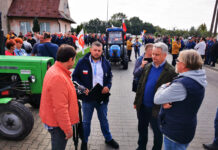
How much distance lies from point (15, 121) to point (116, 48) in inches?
335

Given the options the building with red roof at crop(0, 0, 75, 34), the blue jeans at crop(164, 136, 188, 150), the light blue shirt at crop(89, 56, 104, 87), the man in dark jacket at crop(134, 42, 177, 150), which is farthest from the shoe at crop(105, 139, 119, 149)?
the building with red roof at crop(0, 0, 75, 34)

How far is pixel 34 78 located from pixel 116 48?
7.90 m

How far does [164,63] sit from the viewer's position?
259 cm

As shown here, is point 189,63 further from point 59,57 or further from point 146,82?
point 59,57

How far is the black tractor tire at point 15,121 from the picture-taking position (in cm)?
328

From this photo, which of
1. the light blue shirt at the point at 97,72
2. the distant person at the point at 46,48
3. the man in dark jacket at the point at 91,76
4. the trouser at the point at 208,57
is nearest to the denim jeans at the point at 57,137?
the man in dark jacket at the point at 91,76

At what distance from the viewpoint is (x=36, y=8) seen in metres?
25.9

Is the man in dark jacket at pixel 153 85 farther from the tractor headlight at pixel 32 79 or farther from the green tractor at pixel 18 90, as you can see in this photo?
the tractor headlight at pixel 32 79

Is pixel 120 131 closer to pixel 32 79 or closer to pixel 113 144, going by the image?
pixel 113 144

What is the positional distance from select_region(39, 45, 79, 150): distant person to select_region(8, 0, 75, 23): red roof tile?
2553 cm

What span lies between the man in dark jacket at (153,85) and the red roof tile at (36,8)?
2531 centimetres

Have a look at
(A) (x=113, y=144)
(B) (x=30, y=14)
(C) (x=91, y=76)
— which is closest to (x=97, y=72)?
(C) (x=91, y=76)

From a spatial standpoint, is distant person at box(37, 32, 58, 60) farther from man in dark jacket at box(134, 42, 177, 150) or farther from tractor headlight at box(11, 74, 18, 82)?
man in dark jacket at box(134, 42, 177, 150)

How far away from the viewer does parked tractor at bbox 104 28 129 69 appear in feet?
36.4
